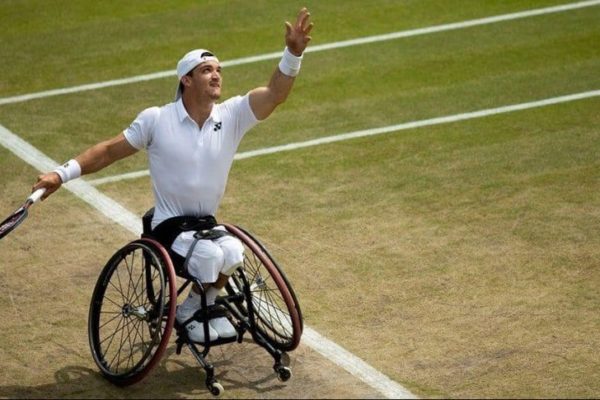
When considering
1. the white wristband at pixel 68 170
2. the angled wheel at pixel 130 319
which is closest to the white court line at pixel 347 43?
the angled wheel at pixel 130 319

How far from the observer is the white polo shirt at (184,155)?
905 cm

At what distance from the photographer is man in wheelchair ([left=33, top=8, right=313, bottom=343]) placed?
898cm

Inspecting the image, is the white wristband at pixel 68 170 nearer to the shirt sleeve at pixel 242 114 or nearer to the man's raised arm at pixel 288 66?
the shirt sleeve at pixel 242 114

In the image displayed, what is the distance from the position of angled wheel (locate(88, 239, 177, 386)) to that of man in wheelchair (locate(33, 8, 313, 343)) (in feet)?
0.92

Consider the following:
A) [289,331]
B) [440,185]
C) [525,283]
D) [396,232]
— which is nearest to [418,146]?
[440,185]

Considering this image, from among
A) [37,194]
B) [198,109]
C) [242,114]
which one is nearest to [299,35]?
[242,114]

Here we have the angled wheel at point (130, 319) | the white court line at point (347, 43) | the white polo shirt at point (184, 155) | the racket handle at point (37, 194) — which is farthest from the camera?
the white court line at point (347, 43)

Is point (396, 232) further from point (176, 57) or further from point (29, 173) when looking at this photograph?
point (176, 57)

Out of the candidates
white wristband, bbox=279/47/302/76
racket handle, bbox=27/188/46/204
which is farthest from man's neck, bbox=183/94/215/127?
racket handle, bbox=27/188/46/204

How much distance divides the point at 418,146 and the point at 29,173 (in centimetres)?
369

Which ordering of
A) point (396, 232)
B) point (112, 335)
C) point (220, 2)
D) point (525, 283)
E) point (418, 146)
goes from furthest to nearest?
point (220, 2)
point (418, 146)
point (396, 232)
point (525, 283)
point (112, 335)

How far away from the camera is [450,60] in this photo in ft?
50.1

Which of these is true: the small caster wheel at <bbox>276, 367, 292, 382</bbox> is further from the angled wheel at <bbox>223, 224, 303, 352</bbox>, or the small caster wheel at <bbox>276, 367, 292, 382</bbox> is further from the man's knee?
the man's knee

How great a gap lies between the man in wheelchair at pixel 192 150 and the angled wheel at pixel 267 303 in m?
0.17
